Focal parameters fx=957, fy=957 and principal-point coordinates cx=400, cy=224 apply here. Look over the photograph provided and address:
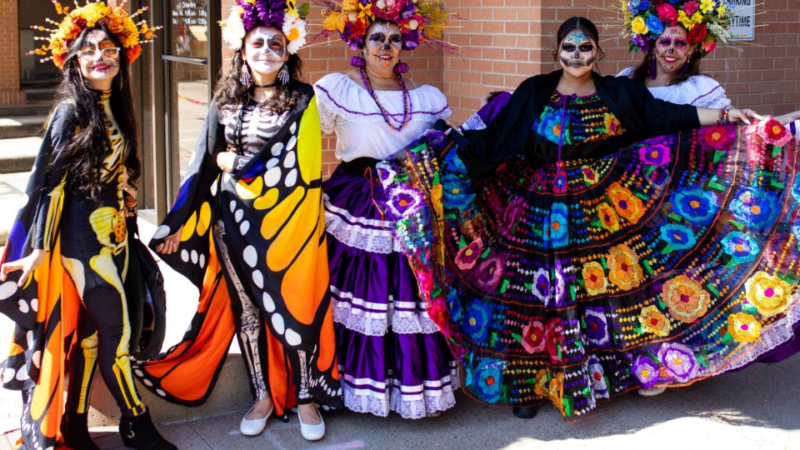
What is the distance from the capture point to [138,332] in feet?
13.1

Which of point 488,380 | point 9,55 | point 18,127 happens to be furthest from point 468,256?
point 9,55

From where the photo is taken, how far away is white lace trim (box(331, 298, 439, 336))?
4.30m

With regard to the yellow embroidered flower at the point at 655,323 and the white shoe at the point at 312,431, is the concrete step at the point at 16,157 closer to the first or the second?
the white shoe at the point at 312,431

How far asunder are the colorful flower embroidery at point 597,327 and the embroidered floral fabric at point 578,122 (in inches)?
31.3

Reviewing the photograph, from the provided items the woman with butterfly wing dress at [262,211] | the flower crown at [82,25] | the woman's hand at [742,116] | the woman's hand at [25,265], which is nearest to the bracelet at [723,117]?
the woman's hand at [742,116]

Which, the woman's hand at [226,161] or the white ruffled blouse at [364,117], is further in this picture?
the white ruffled blouse at [364,117]

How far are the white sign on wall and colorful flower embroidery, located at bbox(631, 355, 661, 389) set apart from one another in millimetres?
3042

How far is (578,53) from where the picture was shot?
14.5 feet

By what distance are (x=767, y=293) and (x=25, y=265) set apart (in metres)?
3.16

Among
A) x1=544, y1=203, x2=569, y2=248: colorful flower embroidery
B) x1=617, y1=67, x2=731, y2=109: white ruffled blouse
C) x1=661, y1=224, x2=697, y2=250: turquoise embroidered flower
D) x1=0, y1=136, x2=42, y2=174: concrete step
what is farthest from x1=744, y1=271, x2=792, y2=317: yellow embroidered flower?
x1=0, y1=136, x2=42, y2=174: concrete step

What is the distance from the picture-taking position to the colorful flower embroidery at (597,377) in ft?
14.8

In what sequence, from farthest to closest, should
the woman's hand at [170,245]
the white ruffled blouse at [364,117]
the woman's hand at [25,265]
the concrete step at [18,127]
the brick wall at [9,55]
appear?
1. the brick wall at [9,55]
2. the concrete step at [18,127]
3. the white ruffled blouse at [364,117]
4. the woman's hand at [170,245]
5. the woman's hand at [25,265]

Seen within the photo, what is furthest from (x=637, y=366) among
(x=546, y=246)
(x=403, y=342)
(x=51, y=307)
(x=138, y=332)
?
(x=51, y=307)

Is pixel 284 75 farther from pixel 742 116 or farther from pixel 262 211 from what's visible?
pixel 742 116
